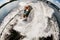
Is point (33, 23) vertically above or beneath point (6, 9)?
beneath

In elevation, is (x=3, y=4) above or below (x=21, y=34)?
above

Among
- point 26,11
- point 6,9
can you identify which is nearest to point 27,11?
point 26,11

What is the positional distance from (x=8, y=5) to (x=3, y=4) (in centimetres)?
3

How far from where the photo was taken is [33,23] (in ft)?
3.08

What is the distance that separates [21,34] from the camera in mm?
907

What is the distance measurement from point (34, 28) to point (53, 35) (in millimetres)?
95

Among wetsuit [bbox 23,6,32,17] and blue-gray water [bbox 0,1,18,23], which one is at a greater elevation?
blue-gray water [bbox 0,1,18,23]

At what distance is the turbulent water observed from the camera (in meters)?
0.91

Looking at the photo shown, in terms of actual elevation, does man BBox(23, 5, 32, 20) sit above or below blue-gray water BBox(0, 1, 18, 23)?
below

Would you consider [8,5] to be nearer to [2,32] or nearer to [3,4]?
[3,4]

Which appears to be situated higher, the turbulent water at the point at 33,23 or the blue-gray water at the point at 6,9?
the blue-gray water at the point at 6,9

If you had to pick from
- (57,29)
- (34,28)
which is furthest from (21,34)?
(57,29)

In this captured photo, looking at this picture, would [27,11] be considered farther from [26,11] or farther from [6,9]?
[6,9]

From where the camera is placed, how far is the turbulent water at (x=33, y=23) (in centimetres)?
91
